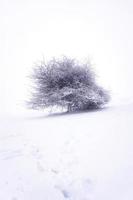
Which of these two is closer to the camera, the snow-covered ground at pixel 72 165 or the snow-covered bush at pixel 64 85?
the snow-covered ground at pixel 72 165

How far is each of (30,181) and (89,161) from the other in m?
0.99

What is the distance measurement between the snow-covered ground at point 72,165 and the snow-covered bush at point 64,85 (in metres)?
3.48

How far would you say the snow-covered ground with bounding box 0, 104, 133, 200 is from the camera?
240 cm

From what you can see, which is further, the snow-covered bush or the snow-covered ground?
the snow-covered bush

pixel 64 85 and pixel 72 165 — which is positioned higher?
pixel 64 85

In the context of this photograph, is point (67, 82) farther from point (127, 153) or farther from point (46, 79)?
point (127, 153)

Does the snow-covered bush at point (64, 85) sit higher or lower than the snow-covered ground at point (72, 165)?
higher

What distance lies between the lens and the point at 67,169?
2.90m

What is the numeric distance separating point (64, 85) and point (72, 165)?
573 centimetres

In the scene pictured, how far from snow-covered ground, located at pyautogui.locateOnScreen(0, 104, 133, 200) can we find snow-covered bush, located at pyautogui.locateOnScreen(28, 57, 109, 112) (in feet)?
11.4

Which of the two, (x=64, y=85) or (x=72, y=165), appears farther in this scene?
(x=64, y=85)

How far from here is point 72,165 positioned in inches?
117

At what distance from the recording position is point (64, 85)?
843 centimetres

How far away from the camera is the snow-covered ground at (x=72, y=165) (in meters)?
2.40
